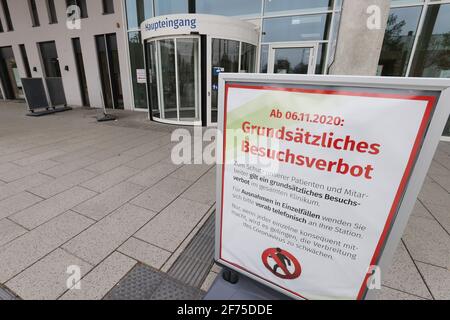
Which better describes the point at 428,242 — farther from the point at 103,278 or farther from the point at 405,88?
the point at 103,278

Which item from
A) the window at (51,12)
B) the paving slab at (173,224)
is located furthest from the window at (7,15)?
the paving slab at (173,224)

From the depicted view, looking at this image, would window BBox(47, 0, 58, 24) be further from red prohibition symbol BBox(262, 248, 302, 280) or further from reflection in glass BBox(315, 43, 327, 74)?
red prohibition symbol BBox(262, 248, 302, 280)

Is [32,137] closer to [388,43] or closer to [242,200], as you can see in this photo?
[242,200]

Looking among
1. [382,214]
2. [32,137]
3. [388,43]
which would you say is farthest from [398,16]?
[32,137]

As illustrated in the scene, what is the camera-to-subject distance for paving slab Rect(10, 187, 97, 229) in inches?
98.6

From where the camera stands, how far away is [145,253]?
210cm

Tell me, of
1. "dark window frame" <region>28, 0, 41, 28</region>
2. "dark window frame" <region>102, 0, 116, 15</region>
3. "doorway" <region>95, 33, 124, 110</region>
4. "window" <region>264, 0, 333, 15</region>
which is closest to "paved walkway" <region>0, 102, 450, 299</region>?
"window" <region>264, 0, 333, 15</region>

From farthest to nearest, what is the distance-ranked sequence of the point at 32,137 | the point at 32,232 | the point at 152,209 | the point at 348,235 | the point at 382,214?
the point at 32,137, the point at 152,209, the point at 32,232, the point at 348,235, the point at 382,214

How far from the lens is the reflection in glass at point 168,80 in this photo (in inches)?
264

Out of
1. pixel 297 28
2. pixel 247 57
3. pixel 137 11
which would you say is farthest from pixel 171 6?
pixel 297 28

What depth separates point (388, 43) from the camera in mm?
6031

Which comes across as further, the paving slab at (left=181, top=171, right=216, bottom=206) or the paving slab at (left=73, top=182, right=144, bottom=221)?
the paving slab at (left=181, top=171, right=216, bottom=206)

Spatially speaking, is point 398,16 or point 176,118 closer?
point 398,16

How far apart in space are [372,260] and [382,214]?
0.27 meters
